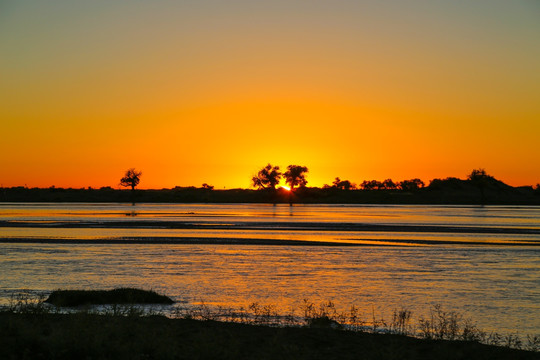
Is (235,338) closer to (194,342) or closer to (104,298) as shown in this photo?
(194,342)

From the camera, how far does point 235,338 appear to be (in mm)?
14797

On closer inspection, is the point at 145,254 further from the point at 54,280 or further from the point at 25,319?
the point at 25,319

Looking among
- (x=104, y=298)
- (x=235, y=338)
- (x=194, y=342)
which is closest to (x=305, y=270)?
(x=104, y=298)

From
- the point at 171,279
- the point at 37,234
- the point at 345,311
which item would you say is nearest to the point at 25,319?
the point at 345,311

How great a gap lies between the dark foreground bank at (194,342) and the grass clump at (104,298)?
428cm

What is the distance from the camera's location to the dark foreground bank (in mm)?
12648

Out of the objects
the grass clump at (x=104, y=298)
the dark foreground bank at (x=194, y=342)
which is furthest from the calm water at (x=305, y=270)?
the dark foreground bank at (x=194, y=342)

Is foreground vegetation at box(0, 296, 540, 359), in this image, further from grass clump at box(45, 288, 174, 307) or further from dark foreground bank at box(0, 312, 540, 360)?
grass clump at box(45, 288, 174, 307)

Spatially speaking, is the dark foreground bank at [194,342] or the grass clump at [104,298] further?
the grass clump at [104,298]

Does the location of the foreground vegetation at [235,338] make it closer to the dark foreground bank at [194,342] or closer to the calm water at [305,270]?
the dark foreground bank at [194,342]

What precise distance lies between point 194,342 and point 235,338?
4.51 feet

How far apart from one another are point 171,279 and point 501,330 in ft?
48.0

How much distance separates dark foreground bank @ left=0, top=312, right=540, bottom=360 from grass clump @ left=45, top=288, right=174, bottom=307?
4.28 meters

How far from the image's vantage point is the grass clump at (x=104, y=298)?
21.0 meters
